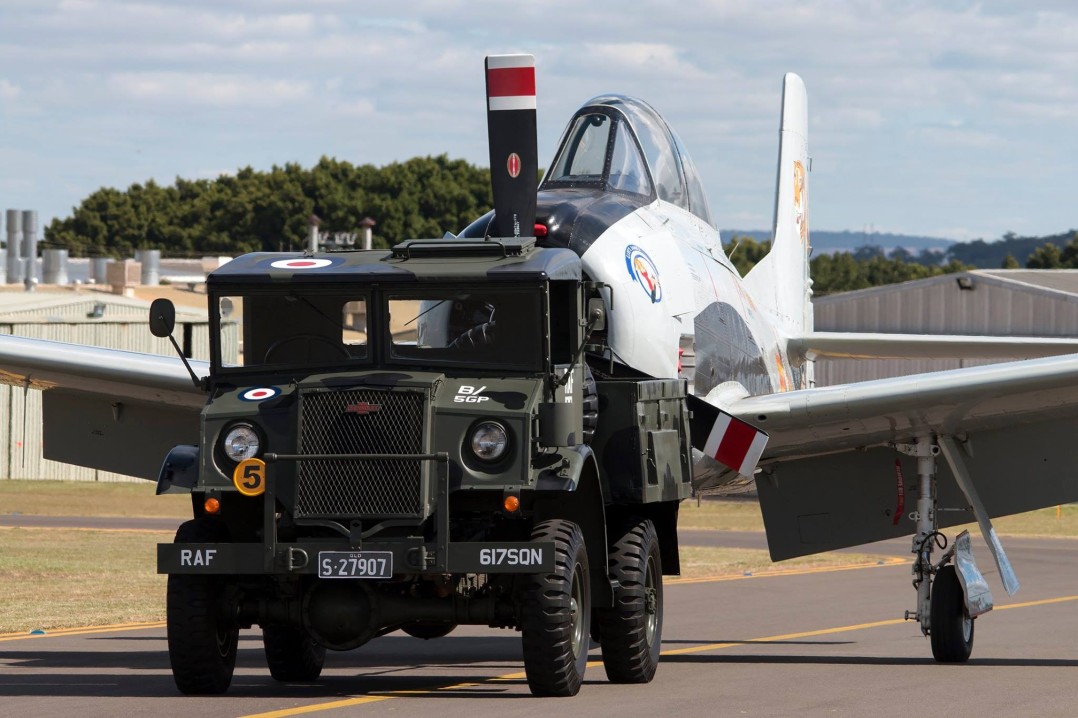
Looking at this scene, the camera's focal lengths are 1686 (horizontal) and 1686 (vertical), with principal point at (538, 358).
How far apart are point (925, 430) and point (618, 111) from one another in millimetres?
3613

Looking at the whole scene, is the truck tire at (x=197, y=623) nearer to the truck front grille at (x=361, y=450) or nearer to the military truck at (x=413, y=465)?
the military truck at (x=413, y=465)

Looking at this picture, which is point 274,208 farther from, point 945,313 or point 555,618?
point 555,618

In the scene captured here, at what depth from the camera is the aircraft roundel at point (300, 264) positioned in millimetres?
10266

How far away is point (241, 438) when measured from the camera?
9.62 m

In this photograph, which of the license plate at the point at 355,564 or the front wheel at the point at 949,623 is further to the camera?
the front wheel at the point at 949,623

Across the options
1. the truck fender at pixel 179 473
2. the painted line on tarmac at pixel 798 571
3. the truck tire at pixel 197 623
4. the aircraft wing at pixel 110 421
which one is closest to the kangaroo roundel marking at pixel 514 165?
the truck fender at pixel 179 473

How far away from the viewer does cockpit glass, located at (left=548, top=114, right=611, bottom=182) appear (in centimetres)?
1327

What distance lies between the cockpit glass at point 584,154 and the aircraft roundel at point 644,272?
103 centimetres

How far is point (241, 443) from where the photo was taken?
961 centimetres

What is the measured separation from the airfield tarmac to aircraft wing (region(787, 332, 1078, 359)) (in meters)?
2.70

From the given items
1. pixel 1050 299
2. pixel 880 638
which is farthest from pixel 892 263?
pixel 880 638

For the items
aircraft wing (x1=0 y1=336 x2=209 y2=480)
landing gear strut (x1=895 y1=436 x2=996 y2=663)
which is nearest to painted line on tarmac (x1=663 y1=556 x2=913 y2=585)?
landing gear strut (x1=895 y1=436 x2=996 y2=663)

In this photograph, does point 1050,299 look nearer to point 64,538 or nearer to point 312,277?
point 64,538

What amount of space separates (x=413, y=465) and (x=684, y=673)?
11.4 feet
